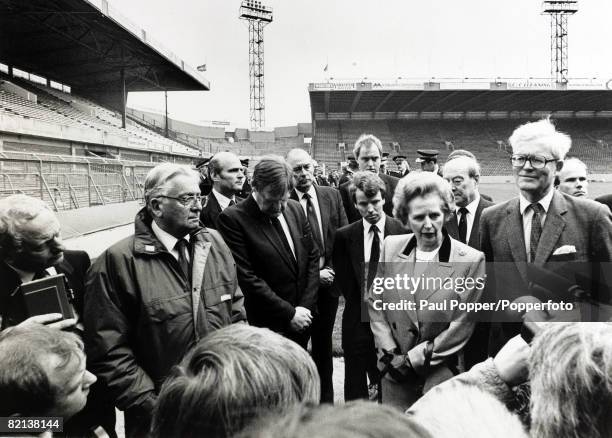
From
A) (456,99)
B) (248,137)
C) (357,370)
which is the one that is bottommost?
(357,370)

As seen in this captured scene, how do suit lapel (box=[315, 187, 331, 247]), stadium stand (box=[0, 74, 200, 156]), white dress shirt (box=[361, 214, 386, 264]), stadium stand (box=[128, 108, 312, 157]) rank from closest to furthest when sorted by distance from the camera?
1. white dress shirt (box=[361, 214, 386, 264])
2. suit lapel (box=[315, 187, 331, 247])
3. stadium stand (box=[0, 74, 200, 156])
4. stadium stand (box=[128, 108, 312, 157])

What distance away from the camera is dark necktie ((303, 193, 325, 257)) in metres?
3.17

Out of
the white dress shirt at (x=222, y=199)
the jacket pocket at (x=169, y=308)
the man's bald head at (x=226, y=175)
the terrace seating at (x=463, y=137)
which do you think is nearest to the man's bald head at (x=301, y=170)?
the man's bald head at (x=226, y=175)

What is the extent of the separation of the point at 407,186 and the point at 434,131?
1213 inches

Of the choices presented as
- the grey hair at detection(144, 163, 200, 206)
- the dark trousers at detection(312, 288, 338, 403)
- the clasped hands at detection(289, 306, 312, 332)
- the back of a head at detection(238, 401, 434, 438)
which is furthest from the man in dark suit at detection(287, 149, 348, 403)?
the back of a head at detection(238, 401, 434, 438)

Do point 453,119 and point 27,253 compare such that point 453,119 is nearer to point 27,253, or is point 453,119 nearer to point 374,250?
point 374,250

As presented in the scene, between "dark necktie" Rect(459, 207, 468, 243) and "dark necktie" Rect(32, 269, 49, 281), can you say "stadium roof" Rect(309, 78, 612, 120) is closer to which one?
"dark necktie" Rect(459, 207, 468, 243)

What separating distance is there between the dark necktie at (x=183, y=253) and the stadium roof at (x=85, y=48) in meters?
11.1

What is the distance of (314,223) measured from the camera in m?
3.27

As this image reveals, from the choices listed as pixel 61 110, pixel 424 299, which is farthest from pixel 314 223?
pixel 61 110

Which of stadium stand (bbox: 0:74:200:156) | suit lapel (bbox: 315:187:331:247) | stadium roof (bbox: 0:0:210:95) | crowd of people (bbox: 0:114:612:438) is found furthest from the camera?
stadium stand (bbox: 0:74:200:156)

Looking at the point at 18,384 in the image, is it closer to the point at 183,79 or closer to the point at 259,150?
the point at 183,79

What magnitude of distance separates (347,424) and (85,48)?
19.8 m

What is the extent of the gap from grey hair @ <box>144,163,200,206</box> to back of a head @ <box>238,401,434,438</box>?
1.44 metres
